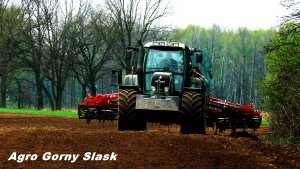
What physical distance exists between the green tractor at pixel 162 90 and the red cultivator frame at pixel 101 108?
3.49m

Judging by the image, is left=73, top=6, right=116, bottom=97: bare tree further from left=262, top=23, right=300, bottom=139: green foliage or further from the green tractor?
the green tractor

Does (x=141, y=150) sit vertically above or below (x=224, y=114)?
below

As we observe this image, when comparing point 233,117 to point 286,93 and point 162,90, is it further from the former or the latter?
point 162,90

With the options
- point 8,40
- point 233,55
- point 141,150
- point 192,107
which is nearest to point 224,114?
point 192,107

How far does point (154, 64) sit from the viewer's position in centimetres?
1884

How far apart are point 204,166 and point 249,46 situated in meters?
94.8

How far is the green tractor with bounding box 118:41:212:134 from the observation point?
17141 mm

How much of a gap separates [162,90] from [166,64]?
56.4 inches

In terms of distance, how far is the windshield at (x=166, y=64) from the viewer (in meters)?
18.7

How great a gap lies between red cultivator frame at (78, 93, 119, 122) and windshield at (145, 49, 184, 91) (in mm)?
4387

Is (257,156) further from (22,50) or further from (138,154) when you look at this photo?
(22,50)

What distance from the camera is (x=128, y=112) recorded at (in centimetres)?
1742

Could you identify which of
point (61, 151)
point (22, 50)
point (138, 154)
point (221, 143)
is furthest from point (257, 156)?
point (22, 50)

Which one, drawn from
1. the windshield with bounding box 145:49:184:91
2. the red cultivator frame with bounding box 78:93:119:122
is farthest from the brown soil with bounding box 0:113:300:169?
the red cultivator frame with bounding box 78:93:119:122
